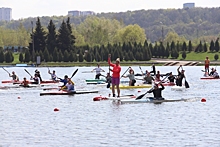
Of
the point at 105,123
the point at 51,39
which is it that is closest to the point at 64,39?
the point at 51,39

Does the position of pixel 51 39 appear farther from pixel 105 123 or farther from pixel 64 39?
pixel 105 123

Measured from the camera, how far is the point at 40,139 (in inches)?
1040

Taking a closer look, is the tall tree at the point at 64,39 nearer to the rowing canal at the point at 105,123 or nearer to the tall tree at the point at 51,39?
the tall tree at the point at 51,39

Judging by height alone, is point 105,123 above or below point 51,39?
below

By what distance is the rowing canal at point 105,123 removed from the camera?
2580 centimetres

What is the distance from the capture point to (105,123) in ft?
102

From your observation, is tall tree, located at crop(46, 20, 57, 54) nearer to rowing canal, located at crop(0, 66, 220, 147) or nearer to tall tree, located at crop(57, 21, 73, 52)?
tall tree, located at crop(57, 21, 73, 52)

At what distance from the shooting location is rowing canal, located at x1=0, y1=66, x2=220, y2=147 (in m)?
25.8

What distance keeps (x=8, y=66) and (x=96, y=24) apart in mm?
65045

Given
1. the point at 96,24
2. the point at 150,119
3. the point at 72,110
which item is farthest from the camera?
the point at 96,24

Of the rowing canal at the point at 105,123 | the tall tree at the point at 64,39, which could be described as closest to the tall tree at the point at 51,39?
the tall tree at the point at 64,39

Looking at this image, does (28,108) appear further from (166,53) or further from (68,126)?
(166,53)

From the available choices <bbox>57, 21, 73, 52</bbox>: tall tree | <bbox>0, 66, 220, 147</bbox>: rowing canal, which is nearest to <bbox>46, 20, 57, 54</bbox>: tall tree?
<bbox>57, 21, 73, 52</bbox>: tall tree

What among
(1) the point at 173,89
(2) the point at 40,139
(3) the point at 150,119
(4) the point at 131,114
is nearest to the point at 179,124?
(3) the point at 150,119
